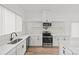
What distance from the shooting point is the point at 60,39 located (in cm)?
162

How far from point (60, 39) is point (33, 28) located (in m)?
0.44

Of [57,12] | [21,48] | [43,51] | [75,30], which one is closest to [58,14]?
[57,12]

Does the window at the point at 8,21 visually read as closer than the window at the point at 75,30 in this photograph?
No

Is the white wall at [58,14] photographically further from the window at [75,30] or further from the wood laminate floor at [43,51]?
the wood laminate floor at [43,51]

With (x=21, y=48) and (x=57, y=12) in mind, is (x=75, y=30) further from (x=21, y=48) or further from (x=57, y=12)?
(x=21, y=48)

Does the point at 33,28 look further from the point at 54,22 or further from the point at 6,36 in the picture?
the point at 6,36

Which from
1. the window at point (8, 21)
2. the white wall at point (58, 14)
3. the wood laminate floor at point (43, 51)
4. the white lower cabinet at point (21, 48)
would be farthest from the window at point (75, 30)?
the window at point (8, 21)

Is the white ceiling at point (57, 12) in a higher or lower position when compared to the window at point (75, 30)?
higher

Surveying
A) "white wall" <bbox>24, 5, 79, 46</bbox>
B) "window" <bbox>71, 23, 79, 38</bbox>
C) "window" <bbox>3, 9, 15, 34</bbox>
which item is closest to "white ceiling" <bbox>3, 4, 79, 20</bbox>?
"white wall" <bbox>24, 5, 79, 46</bbox>

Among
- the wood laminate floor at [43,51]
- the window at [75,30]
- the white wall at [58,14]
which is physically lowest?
the wood laminate floor at [43,51]

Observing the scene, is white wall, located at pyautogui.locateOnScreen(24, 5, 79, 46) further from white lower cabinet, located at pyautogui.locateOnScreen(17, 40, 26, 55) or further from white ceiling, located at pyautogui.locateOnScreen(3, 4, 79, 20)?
white lower cabinet, located at pyautogui.locateOnScreen(17, 40, 26, 55)

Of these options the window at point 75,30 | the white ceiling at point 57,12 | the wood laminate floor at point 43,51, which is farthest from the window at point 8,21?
the window at point 75,30
